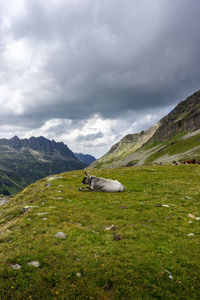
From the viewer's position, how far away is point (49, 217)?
668 inches

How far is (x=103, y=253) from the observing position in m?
11.3

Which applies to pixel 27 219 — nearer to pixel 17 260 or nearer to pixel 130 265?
pixel 17 260

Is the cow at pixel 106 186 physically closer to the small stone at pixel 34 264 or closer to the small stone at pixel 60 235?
the small stone at pixel 60 235

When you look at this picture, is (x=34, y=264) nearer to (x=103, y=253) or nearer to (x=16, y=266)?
(x=16, y=266)

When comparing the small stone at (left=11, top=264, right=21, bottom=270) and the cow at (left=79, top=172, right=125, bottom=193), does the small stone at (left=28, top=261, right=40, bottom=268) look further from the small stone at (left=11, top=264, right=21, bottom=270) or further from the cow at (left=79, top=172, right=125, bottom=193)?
the cow at (left=79, top=172, right=125, bottom=193)

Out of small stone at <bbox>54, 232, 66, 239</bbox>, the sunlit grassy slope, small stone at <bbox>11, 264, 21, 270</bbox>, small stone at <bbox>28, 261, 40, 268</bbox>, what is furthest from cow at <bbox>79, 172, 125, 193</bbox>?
small stone at <bbox>11, 264, 21, 270</bbox>

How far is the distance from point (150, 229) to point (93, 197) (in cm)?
1219

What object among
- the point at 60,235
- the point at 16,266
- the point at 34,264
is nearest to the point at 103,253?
the point at 60,235

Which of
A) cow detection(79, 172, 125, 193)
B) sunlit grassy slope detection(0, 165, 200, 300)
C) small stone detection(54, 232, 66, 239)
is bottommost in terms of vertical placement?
sunlit grassy slope detection(0, 165, 200, 300)

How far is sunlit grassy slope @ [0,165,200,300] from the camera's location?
27.4ft

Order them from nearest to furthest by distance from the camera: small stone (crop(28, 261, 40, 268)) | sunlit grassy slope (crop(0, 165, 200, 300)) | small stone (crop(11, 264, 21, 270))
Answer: sunlit grassy slope (crop(0, 165, 200, 300)) → small stone (crop(11, 264, 21, 270)) → small stone (crop(28, 261, 40, 268))

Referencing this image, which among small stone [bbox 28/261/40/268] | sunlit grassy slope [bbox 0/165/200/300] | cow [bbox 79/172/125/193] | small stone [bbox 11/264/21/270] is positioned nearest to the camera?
sunlit grassy slope [bbox 0/165/200/300]

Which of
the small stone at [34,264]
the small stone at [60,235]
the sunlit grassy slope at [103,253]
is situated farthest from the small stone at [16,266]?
the small stone at [60,235]

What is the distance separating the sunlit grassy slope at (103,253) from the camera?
835cm
